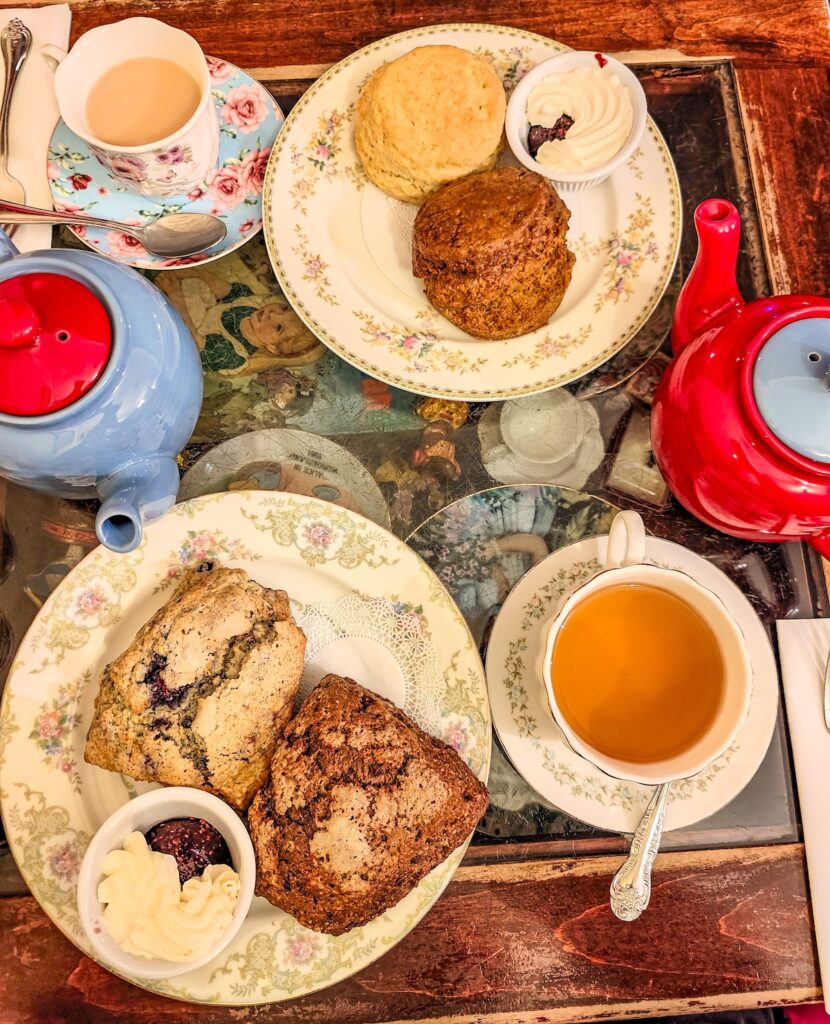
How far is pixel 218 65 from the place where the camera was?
1.32 m

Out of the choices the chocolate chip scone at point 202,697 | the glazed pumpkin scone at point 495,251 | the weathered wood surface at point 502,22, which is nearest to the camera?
the chocolate chip scone at point 202,697

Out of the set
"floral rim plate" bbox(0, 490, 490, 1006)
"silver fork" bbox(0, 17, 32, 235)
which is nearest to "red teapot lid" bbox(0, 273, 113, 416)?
"floral rim plate" bbox(0, 490, 490, 1006)

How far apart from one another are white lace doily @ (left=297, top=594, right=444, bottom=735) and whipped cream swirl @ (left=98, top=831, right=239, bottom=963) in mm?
304

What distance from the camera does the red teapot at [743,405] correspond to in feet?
3.11

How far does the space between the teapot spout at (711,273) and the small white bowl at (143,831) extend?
0.98 m

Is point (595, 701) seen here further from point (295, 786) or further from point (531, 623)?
point (295, 786)

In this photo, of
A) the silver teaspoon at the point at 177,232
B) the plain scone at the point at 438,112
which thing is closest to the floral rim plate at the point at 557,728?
the plain scone at the point at 438,112

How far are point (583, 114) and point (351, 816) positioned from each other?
1181mm

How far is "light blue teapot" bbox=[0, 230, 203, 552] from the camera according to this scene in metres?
Answer: 0.91

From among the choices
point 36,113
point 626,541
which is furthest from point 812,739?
point 36,113


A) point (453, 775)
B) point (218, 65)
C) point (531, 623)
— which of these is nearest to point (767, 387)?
point (531, 623)

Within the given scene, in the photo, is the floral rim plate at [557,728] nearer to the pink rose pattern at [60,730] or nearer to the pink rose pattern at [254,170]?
the pink rose pattern at [60,730]

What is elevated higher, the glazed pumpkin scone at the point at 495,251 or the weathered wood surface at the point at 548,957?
the glazed pumpkin scone at the point at 495,251

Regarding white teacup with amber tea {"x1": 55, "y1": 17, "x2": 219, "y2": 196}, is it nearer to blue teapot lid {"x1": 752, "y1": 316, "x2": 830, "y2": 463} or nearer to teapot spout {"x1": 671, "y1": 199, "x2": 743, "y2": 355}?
teapot spout {"x1": 671, "y1": 199, "x2": 743, "y2": 355}
